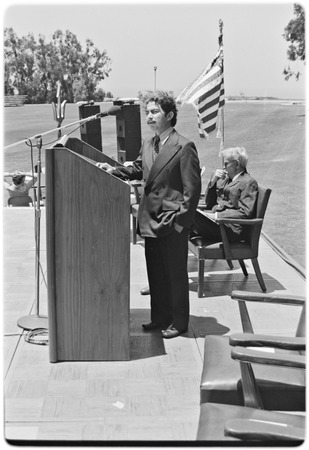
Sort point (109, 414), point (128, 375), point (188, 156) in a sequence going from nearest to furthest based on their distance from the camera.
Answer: point (109, 414) → point (128, 375) → point (188, 156)

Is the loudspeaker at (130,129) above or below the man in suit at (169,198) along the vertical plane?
above

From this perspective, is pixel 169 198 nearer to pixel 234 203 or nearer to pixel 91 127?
pixel 234 203

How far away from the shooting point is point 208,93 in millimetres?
8719

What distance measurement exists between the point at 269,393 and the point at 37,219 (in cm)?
229

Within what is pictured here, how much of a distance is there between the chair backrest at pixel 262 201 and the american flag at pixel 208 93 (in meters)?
2.77

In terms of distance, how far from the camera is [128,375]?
4.39 meters

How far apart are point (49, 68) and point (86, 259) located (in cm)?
1247

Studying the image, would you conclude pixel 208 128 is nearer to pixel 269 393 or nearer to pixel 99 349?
pixel 99 349

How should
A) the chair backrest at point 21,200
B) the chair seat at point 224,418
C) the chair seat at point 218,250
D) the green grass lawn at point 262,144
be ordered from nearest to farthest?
the chair seat at point 224,418, the chair seat at point 218,250, the chair backrest at point 21,200, the green grass lawn at point 262,144

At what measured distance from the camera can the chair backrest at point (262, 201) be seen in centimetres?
600

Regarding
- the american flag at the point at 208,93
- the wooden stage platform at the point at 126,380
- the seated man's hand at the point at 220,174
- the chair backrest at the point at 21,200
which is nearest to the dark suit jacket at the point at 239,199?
the seated man's hand at the point at 220,174

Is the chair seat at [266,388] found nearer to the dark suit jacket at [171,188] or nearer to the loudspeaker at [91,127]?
the dark suit jacket at [171,188]

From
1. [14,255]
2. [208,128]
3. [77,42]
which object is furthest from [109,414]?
[77,42]

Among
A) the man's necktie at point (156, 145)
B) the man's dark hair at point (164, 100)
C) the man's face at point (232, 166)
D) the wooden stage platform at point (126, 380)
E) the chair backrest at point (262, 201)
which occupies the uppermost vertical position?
the man's dark hair at point (164, 100)
